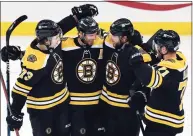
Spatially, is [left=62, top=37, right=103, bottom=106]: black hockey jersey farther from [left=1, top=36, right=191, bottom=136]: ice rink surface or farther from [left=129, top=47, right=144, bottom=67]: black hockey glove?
[left=1, top=36, right=191, bottom=136]: ice rink surface

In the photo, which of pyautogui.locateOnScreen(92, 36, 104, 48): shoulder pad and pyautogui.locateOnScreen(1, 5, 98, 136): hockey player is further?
pyautogui.locateOnScreen(92, 36, 104, 48): shoulder pad

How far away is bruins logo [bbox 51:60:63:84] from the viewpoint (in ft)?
10.1

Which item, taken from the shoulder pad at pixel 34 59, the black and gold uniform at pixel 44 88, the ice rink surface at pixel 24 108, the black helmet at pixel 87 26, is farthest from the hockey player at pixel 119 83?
the ice rink surface at pixel 24 108

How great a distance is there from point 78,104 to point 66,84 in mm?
146

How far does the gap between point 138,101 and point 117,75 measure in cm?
20

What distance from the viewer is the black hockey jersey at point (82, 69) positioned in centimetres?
→ 313

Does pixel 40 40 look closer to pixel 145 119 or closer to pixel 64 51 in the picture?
pixel 64 51

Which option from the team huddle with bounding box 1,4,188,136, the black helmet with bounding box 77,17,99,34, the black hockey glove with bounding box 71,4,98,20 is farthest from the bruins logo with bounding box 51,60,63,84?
the black hockey glove with bounding box 71,4,98,20

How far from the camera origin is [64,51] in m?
3.15

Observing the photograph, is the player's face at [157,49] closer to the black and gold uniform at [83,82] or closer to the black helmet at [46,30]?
the black and gold uniform at [83,82]

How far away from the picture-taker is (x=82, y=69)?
3143 millimetres

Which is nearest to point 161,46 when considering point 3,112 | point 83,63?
point 83,63

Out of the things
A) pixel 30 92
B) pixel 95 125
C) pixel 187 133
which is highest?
pixel 30 92

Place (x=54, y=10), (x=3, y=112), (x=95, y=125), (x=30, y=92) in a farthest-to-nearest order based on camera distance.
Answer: (x=54, y=10) < (x=3, y=112) < (x=95, y=125) < (x=30, y=92)
